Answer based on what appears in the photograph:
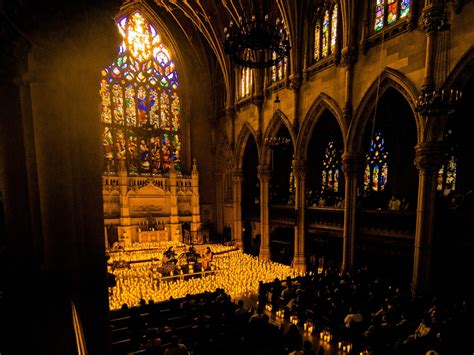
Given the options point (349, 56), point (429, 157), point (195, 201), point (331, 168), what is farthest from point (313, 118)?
point (195, 201)

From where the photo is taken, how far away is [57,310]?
295cm

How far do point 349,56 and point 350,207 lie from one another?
7832mm

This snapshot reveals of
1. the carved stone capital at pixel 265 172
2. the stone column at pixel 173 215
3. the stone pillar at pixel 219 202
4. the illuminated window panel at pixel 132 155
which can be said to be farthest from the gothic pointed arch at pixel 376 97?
the illuminated window panel at pixel 132 155

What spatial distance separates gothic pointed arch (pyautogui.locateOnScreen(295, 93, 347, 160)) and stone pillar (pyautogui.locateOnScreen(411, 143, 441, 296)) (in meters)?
4.45

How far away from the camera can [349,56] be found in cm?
1380

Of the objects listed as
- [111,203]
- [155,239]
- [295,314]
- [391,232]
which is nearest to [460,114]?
[391,232]

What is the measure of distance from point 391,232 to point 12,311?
13920mm

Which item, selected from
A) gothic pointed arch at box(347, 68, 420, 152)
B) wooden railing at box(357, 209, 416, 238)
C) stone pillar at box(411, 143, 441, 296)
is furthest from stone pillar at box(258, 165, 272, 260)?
stone pillar at box(411, 143, 441, 296)

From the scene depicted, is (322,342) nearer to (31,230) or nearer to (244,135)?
(31,230)

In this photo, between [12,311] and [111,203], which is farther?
[111,203]

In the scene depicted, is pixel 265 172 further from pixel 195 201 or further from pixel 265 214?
pixel 195 201

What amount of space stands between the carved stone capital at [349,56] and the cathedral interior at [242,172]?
16 centimetres

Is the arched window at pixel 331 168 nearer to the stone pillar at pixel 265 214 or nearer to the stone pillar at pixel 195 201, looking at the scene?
the stone pillar at pixel 265 214

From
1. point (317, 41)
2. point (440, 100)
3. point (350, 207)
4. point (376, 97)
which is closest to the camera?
point (440, 100)
